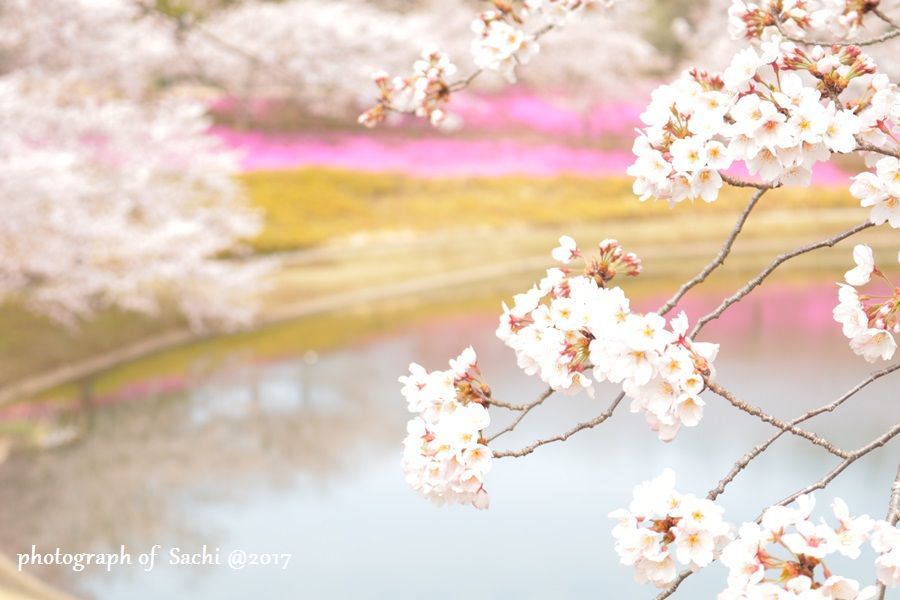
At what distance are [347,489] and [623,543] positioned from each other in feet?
9.20

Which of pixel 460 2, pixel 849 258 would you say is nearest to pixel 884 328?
pixel 849 258

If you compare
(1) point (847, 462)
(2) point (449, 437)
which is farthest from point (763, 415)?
(2) point (449, 437)

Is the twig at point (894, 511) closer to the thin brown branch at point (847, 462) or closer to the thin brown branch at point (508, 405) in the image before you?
the thin brown branch at point (847, 462)

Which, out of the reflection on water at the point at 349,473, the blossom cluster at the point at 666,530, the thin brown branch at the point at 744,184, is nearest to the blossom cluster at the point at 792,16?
the thin brown branch at the point at 744,184

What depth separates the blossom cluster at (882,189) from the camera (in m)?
1.18

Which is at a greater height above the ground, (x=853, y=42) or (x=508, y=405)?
(x=853, y=42)

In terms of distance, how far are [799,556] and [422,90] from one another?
3.57 ft

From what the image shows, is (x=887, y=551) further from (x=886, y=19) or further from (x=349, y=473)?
(x=349, y=473)

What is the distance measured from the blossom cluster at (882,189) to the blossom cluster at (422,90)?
31.8 inches

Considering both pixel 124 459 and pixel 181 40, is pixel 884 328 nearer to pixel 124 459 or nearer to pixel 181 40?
pixel 124 459

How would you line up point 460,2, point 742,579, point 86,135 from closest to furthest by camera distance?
point 742,579 → point 86,135 → point 460,2

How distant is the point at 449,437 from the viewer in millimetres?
1232

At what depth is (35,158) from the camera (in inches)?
178

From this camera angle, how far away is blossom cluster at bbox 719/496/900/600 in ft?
3.21
